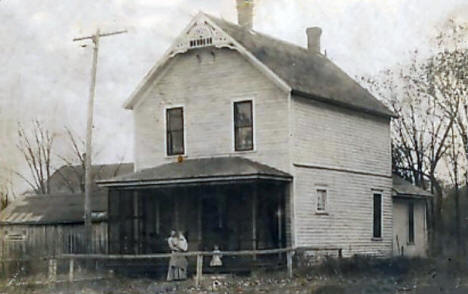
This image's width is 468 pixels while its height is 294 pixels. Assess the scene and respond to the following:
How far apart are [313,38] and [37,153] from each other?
3951 mm

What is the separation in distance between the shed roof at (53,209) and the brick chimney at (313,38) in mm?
3655

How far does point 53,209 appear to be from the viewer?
49.9 feet

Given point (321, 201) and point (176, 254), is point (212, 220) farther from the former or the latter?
point (321, 201)

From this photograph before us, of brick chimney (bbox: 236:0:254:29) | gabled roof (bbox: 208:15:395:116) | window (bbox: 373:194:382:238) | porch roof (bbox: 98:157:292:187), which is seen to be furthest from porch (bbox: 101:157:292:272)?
brick chimney (bbox: 236:0:254:29)

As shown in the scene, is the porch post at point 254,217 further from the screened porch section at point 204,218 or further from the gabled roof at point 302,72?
the gabled roof at point 302,72

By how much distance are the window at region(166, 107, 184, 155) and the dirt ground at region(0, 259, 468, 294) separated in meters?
2.14

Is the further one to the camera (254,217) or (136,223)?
(136,223)

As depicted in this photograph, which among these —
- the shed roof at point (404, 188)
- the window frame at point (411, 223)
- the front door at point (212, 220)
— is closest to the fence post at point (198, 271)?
the front door at point (212, 220)

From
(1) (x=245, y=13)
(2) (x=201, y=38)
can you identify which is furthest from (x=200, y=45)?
(1) (x=245, y=13)

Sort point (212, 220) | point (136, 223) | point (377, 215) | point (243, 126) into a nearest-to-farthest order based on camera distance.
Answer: point (212, 220), point (136, 223), point (243, 126), point (377, 215)

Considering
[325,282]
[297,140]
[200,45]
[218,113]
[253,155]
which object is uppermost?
[200,45]

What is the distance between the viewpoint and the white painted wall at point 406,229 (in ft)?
47.6

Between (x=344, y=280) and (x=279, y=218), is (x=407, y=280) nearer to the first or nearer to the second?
(x=344, y=280)

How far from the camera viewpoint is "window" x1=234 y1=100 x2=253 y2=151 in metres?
15.4
